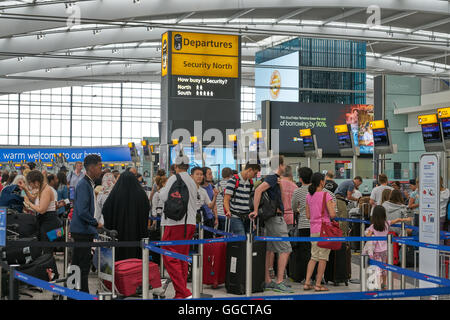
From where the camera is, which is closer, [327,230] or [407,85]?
[327,230]

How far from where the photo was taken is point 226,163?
965 inches

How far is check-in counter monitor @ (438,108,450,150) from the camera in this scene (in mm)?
13594

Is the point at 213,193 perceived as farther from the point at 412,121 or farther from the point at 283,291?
the point at 412,121

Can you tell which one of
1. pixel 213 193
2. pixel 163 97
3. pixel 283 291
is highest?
pixel 163 97

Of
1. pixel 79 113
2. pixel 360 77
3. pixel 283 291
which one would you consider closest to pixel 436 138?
pixel 283 291

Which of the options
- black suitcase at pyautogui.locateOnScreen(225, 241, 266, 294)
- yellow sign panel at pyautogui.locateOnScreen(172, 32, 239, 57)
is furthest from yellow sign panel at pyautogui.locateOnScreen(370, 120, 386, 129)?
black suitcase at pyautogui.locateOnScreen(225, 241, 266, 294)

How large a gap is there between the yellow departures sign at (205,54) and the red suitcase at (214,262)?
30.2 feet

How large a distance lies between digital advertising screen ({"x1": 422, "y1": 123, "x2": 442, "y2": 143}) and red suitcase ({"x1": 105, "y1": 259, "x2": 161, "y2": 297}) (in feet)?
30.9

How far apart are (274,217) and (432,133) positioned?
25.2 feet

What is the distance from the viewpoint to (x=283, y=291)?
761cm

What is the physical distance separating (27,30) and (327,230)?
16.0m

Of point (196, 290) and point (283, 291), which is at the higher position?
point (196, 290)
